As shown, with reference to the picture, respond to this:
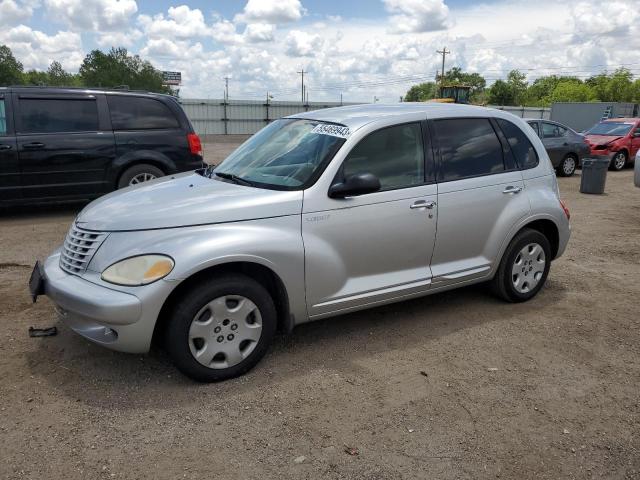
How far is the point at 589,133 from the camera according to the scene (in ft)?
58.5

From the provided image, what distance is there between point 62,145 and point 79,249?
5.00 metres

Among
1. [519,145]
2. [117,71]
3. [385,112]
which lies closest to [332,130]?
[385,112]

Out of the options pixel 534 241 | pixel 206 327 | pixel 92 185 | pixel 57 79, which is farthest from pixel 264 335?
pixel 57 79

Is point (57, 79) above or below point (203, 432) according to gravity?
above

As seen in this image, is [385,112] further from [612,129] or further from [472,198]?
[612,129]

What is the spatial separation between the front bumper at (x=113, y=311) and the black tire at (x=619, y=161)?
56.3 ft

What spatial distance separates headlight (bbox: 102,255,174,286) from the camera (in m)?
3.25

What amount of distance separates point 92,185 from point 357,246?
5586 millimetres

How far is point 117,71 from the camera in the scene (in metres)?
65.7

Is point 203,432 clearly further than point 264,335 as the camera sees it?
No

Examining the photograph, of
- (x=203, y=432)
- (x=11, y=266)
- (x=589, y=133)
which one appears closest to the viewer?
(x=203, y=432)

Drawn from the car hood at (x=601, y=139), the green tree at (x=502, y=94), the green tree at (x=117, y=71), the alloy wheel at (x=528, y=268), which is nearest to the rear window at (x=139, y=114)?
the alloy wheel at (x=528, y=268)

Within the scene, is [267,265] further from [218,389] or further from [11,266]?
[11,266]

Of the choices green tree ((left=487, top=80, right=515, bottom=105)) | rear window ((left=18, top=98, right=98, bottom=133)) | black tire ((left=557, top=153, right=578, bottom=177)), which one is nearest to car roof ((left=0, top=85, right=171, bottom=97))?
rear window ((left=18, top=98, right=98, bottom=133))
